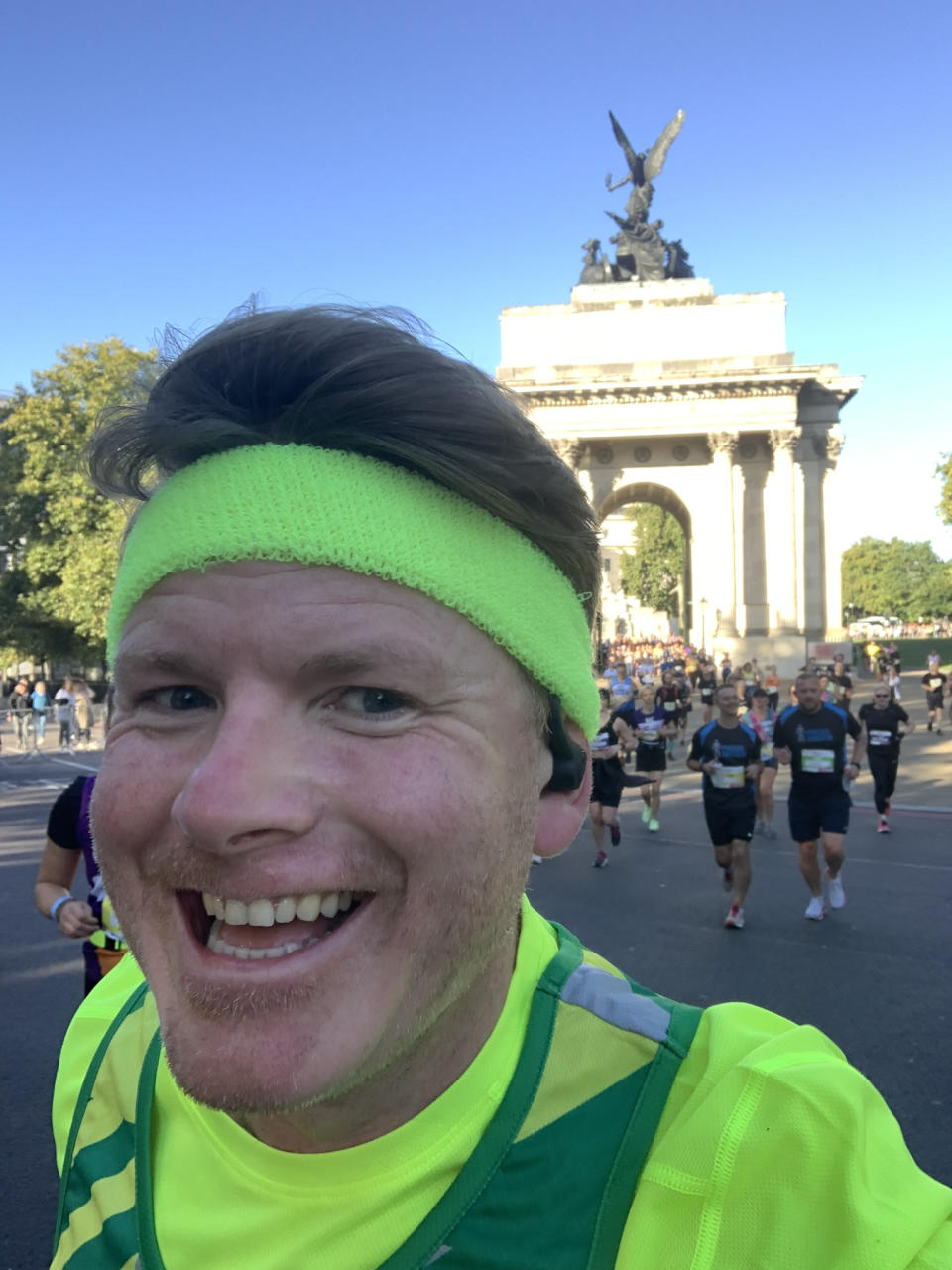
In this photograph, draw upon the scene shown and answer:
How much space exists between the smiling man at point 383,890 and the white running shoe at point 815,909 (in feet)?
23.0

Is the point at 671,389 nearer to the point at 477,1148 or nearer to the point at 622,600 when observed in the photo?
the point at 477,1148

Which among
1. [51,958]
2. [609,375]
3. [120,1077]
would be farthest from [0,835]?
[609,375]

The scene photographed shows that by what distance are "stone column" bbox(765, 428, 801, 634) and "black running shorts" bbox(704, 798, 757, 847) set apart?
3037cm

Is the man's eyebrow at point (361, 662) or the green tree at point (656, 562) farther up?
the green tree at point (656, 562)

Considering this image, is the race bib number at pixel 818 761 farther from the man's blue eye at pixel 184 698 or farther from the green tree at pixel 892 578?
the green tree at pixel 892 578

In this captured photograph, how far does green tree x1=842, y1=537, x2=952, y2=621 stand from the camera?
101 meters

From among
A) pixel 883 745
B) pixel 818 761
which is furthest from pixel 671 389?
pixel 818 761

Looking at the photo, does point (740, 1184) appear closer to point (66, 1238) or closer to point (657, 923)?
point (66, 1238)

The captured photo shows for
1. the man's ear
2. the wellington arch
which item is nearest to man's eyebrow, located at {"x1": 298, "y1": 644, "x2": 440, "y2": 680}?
the man's ear

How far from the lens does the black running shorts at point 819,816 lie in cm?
797

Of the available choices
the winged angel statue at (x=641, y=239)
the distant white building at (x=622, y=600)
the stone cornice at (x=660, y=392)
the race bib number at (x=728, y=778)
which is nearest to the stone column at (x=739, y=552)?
the stone cornice at (x=660, y=392)

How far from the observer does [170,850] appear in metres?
1.03

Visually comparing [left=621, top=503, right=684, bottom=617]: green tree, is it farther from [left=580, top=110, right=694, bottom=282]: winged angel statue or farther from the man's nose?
the man's nose

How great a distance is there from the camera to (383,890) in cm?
99
